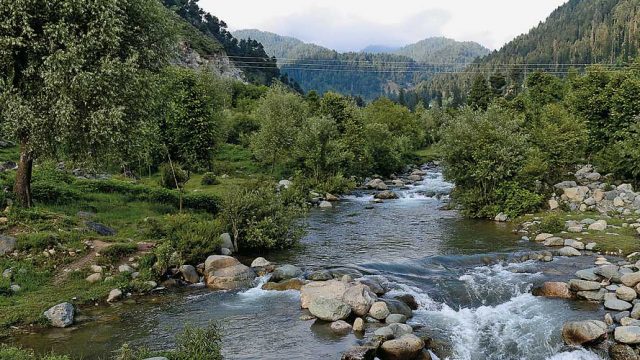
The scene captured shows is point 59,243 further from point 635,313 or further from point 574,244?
point 574,244

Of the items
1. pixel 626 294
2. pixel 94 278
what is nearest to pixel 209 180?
pixel 94 278

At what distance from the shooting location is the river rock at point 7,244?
69.6 ft

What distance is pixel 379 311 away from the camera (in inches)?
743

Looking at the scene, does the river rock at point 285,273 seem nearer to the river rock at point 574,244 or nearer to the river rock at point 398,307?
the river rock at point 398,307

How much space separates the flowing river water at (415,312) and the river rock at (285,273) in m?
1.16

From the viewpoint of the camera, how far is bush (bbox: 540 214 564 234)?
31978mm

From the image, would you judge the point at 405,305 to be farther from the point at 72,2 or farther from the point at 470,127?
the point at 470,127

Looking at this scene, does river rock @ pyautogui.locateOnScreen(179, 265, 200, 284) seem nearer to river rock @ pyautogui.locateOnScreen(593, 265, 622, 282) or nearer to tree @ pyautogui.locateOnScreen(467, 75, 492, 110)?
river rock @ pyautogui.locateOnScreen(593, 265, 622, 282)

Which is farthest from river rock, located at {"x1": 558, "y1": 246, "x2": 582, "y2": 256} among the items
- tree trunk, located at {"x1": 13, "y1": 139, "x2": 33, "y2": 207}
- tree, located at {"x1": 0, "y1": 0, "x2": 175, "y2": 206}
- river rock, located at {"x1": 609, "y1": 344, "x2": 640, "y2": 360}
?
tree trunk, located at {"x1": 13, "y1": 139, "x2": 33, "y2": 207}

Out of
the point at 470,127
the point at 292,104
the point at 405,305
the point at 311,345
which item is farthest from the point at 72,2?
the point at 292,104

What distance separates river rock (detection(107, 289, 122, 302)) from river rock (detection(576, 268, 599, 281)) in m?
20.7

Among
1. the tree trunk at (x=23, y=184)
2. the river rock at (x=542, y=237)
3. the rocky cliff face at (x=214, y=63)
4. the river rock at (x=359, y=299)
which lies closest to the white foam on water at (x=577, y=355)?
the river rock at (x=359, y=299)

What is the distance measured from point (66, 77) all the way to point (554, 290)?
78.7 ft

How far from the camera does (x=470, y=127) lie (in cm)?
4022
